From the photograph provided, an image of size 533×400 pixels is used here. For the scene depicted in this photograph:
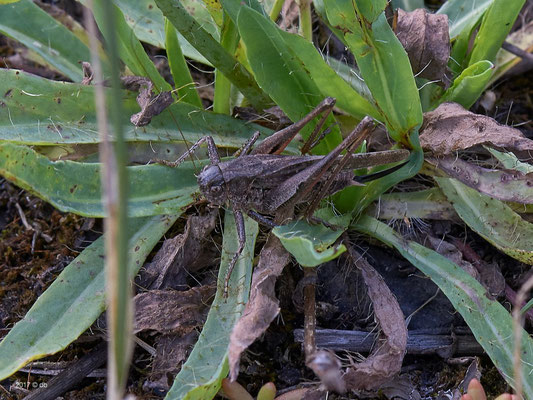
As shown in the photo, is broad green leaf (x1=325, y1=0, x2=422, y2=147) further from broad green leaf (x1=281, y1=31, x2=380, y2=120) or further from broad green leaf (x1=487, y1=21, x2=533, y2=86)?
broad green leaf (x1=487, y1=21, x2=533, y2=86)

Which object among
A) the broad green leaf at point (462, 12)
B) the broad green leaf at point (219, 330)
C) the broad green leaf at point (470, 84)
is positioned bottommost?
the broad green leaf at point (219, 330)

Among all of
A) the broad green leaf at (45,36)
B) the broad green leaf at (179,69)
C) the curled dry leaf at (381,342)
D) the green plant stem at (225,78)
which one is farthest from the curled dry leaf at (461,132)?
the broad green leaf at (45,36)

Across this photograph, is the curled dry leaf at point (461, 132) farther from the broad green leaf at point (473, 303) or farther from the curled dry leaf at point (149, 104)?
the curled dry leaf at point (149, 104)

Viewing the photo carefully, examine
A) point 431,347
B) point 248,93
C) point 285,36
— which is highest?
point 285,36

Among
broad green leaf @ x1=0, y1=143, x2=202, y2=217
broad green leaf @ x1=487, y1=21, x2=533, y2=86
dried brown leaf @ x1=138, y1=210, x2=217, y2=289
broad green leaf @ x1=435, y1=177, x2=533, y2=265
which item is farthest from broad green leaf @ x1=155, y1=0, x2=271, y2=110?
broad green leaf @ x1=487, y1=21, x2=533, y2=86

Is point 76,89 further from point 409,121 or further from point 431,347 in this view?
point 431,347

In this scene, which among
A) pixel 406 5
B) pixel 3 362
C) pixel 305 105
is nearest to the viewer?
pixel 3 362

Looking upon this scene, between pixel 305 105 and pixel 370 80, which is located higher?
pixel 370 80

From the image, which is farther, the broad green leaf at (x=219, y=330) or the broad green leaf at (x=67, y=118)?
the broad green leaf at (x=67, y=118)

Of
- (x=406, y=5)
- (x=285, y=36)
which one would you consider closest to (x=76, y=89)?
(x=285, y=36)
